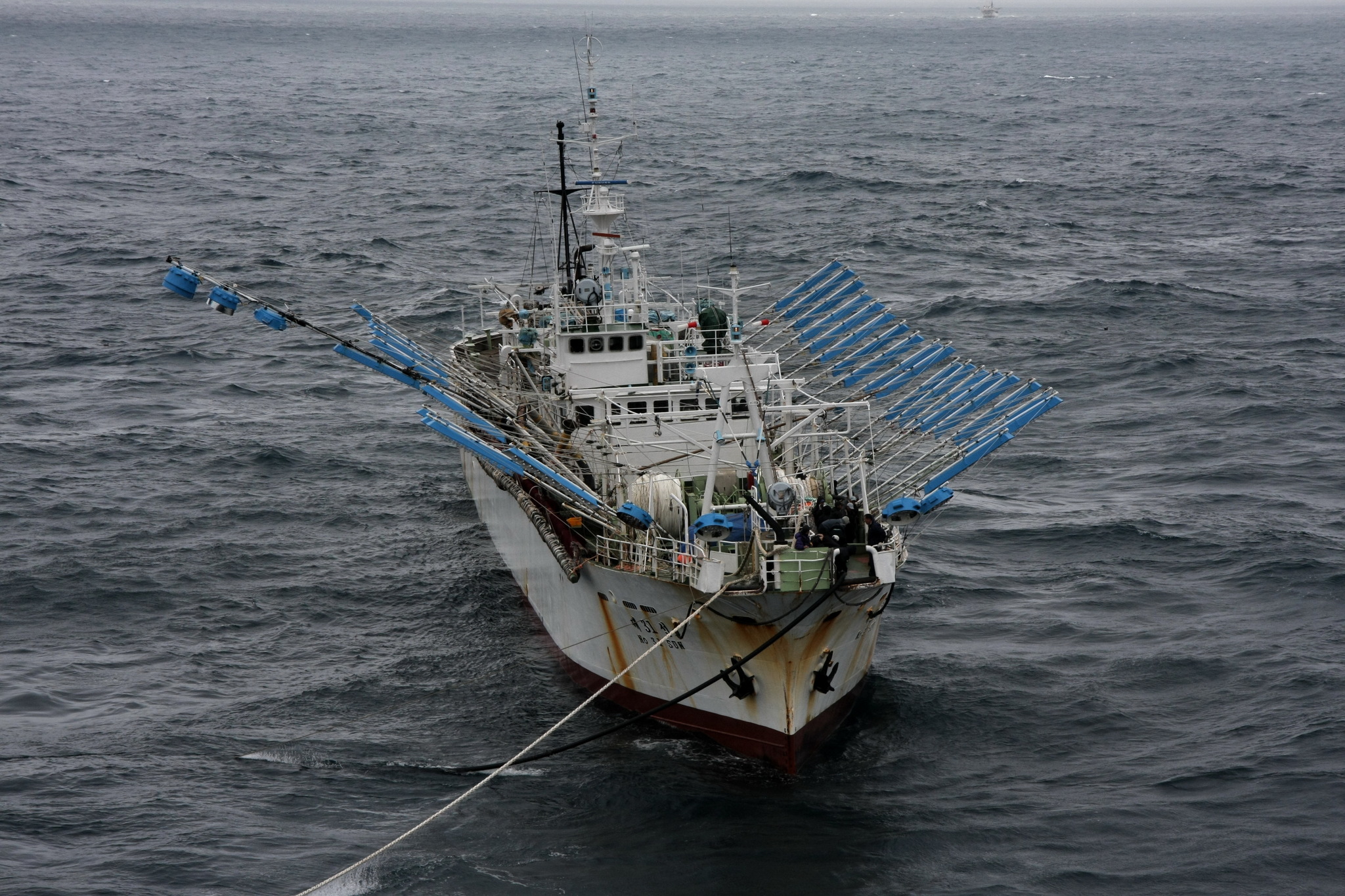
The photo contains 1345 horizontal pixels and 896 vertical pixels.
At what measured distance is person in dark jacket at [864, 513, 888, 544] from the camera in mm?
34500

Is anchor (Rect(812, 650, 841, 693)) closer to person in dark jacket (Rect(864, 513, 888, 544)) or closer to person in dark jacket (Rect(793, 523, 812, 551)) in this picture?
person in dark jacket (Rect(793, 523, 812, 551))

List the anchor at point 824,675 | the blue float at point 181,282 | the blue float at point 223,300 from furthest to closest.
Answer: the blue float at point 223,300
the blue float at point 181,282
the anchor at point 824,675

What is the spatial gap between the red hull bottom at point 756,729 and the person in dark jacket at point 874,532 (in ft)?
16.3

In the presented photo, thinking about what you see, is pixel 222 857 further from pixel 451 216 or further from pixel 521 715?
pixel 451 216

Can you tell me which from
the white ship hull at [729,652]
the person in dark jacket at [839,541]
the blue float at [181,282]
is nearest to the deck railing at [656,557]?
the white ship hull at [729,652]

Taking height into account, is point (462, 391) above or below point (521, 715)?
above

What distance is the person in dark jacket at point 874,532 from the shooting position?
34.5m

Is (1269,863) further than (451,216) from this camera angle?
No

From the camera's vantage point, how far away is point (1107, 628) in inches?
1656

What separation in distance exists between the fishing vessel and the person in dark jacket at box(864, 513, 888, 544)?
0.16 ft

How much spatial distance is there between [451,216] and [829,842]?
251 feet

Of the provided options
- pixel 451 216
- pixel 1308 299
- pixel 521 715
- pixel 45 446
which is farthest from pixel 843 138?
pixel 521 715

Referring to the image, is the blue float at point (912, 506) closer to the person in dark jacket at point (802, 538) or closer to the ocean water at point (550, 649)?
the person in dark jacket at point (802, 538)

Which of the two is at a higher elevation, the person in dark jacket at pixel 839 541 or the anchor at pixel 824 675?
the person in dark jacket at pixel 839 541
